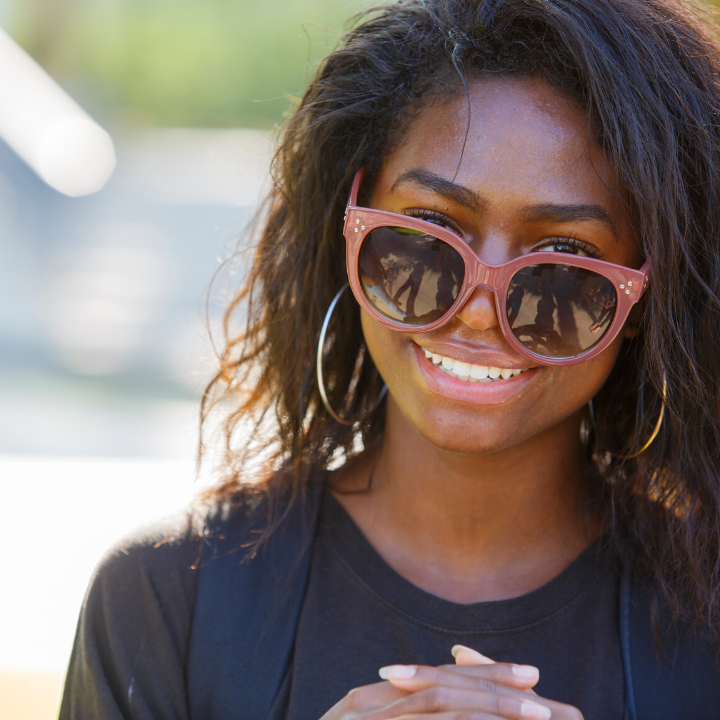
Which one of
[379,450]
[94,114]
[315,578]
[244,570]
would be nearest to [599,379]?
[379,450]

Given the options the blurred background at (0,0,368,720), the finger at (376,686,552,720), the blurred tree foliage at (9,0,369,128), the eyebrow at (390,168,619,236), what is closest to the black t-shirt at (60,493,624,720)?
the blurred background at (0,0,368,720)

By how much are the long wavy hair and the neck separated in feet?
0.44

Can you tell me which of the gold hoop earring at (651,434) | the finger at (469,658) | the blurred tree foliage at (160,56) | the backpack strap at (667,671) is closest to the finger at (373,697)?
the finger at (469,658)

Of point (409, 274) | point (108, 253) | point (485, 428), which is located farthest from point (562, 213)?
point (108, 253)

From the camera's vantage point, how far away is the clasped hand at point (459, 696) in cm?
138

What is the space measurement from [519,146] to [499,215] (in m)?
0.13

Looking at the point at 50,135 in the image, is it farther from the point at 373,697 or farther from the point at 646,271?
the point at 373,697

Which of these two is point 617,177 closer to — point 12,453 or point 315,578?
point 315,578

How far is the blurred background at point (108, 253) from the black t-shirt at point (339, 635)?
0.16 m

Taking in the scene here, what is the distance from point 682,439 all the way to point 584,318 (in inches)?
17.9

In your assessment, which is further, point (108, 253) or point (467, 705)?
point (108, 253)

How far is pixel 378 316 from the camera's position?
5.40ft

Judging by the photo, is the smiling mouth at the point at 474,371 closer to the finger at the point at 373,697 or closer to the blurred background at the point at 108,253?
the finger at the point at 373,697

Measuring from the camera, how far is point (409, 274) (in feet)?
5.26
